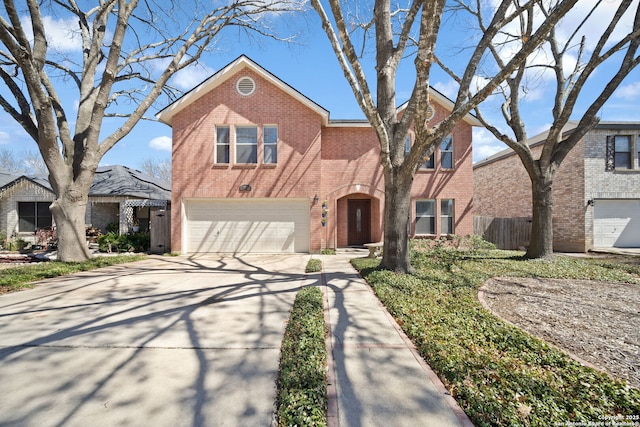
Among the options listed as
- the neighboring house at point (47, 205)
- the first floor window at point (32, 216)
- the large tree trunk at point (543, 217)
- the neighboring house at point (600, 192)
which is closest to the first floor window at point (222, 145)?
the neighboring house at point (47, 205)

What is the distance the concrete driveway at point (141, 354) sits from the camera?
2.32 metres

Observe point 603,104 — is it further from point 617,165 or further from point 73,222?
point 73,222

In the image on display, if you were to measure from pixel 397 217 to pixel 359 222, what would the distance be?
694 cm

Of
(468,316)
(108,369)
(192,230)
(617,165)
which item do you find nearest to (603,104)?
(617,165)

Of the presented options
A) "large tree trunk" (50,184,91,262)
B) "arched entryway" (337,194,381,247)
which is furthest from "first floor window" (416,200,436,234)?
"large tree trunk" (50,184,91,262)

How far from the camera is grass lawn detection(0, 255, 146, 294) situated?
615 cm

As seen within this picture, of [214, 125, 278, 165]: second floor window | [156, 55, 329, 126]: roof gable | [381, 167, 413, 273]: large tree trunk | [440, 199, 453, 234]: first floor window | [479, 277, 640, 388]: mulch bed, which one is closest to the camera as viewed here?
[479, 277, 640, 388]: mulch bed

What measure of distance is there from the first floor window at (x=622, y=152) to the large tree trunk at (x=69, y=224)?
22634mm

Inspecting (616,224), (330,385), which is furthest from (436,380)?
(616,224)

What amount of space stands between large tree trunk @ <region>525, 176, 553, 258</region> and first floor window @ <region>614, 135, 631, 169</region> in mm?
8064

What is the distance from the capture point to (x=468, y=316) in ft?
13.7

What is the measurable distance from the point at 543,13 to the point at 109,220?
20.4 m

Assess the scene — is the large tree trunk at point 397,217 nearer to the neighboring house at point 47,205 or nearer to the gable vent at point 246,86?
the gable vent at point 246,86

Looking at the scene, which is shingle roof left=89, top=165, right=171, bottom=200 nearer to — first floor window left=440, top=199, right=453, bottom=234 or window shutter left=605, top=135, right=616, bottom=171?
first floor window left=440, top=199, right=453, bottom=234
